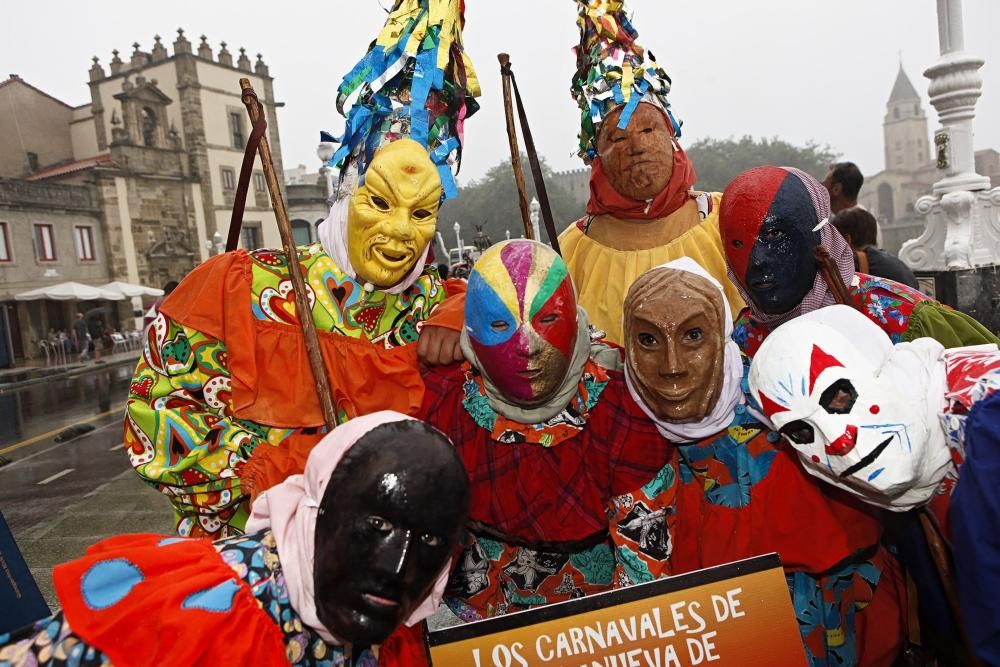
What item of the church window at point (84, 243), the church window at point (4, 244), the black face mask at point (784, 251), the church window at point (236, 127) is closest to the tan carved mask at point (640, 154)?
the black face mask at point (784, 251)

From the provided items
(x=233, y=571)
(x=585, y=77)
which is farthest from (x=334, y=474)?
(x=585, y=77)

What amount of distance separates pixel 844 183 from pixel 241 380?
4818 mm

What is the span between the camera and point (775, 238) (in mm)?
2344

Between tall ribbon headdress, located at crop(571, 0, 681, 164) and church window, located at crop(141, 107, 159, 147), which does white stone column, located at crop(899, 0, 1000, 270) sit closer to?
tall ribbon headdress, located at crop(571, 0, 681, 164)

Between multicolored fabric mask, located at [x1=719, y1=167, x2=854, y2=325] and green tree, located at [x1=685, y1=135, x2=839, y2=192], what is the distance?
54.8 metres

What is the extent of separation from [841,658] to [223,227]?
3479 centimetres

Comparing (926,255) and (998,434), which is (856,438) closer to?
(998,434)

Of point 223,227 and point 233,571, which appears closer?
point 233,571

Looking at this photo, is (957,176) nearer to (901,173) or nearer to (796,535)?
(796,535)

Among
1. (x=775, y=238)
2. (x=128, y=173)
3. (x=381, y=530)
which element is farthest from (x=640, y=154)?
(x=128, y=173)

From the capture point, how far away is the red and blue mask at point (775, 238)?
7.68 feet

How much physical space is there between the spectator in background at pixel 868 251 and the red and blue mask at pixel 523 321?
2.33 m

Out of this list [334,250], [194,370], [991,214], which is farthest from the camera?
[991,214]

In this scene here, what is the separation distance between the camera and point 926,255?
620 centimetres
